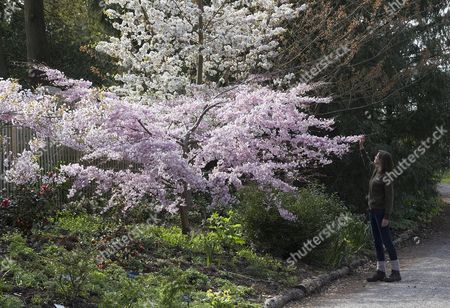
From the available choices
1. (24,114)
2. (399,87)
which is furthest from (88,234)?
(399,87)

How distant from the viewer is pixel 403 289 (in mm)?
8180

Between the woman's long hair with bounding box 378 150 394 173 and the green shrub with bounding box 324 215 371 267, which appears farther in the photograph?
the green shrub with bounding box 324 215 371 267

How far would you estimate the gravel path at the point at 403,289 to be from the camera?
7.37 meters

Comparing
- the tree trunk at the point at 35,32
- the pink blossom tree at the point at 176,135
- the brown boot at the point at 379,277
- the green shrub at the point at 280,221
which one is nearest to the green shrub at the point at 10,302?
the pink blossom tree at the point at 176,135

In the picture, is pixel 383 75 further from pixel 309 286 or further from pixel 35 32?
pixel 35 32

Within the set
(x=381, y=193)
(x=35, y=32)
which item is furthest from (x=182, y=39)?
(x=35, y=32)

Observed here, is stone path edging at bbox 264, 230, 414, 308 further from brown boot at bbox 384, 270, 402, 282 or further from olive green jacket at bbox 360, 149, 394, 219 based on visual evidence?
olive green jacket at bbox 360, 149, 394, 219

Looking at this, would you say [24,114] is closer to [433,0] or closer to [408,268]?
[408,268]

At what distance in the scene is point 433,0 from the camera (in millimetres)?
16625

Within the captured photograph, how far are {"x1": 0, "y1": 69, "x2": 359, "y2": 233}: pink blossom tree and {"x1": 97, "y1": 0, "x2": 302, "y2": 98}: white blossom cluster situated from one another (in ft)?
4.50

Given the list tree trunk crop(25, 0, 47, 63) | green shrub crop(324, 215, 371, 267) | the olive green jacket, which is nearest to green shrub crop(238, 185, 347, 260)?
green shrub crop(324, 215, 371, 267)

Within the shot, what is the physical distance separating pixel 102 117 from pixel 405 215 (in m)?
11.1

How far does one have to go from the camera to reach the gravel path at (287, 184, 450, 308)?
7.37 m

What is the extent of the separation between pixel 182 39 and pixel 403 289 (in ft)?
18.8
